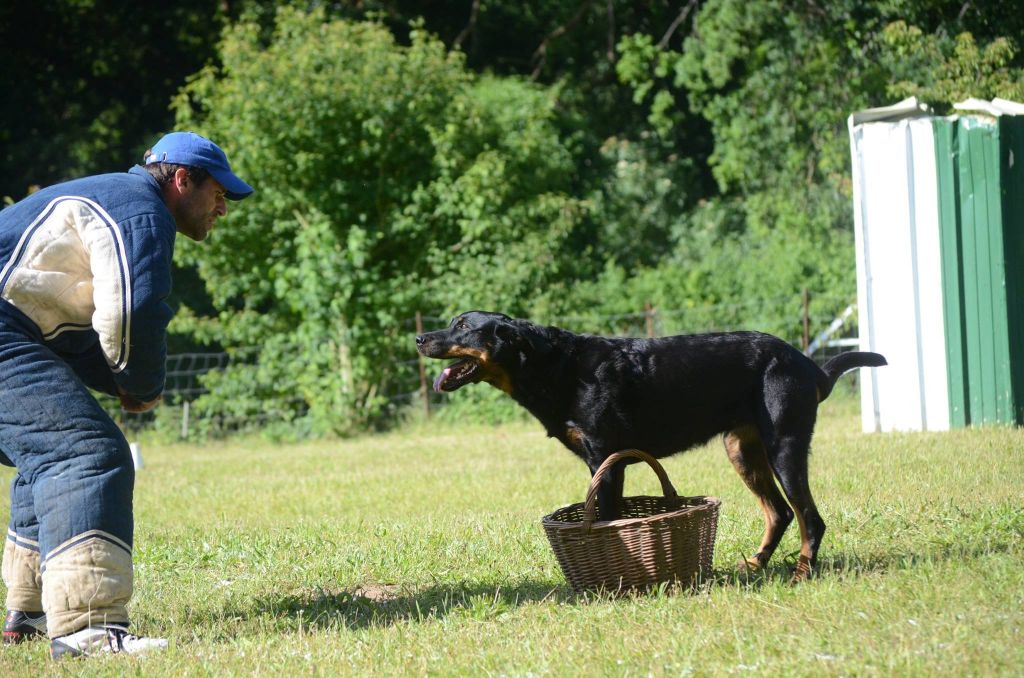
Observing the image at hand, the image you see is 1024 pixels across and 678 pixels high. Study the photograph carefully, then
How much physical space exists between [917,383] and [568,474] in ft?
11.0

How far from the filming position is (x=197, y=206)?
13.9 ft

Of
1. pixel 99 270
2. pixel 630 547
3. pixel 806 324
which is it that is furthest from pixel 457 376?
pixel 806 324

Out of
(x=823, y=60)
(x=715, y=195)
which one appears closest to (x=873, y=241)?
(x=823, y=60)

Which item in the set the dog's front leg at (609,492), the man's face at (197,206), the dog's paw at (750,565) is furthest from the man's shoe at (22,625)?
the dog's paw at (750,565)

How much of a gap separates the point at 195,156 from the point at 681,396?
2.43 metres

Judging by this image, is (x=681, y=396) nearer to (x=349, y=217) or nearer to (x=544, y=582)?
(x=544, y=582)

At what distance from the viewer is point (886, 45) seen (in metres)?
16.8

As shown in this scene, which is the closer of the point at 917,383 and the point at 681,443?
the point at 681,443

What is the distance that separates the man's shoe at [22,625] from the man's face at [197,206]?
169cm

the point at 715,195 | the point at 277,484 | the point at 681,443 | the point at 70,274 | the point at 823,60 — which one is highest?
the point at 823,60

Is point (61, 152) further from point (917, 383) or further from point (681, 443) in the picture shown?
point (681, 443)

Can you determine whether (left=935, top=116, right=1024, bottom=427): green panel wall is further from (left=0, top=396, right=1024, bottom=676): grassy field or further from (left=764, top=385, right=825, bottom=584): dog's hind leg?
(left=764, top=385, right=825, bottom=584): dog's hind leg

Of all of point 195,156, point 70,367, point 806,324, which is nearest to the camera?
point 70,367

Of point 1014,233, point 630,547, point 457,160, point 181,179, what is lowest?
point 630,547
